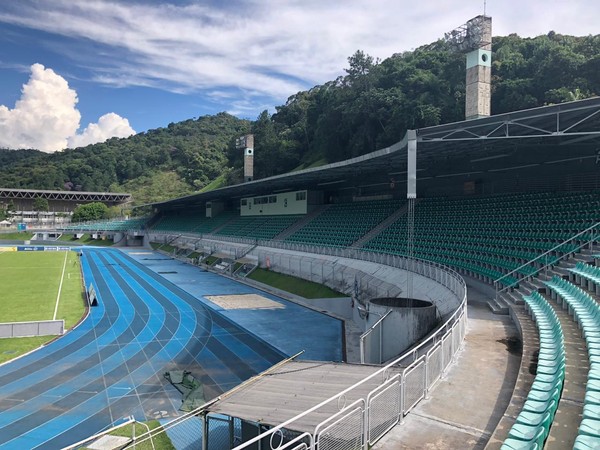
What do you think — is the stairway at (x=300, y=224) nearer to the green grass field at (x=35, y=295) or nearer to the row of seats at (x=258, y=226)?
the row of seats at (x=258, y=226)

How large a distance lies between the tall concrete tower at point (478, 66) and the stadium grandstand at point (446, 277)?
1.65 metres

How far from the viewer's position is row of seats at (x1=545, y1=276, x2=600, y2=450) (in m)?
4.29

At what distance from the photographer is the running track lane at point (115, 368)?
11.4 meters

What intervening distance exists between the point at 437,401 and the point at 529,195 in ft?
61.9

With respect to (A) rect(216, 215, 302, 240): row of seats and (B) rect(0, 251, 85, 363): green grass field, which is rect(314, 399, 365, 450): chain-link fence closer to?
(B) rect(0, 251, 85, 363): green grass field

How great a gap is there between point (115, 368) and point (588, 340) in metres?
13.5

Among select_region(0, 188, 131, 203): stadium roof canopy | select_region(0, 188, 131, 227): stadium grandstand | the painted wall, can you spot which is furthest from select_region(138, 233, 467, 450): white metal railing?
select_region(0, 188, 131, 203): stadium roof canopy

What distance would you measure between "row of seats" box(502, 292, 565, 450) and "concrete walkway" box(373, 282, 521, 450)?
0.66 m

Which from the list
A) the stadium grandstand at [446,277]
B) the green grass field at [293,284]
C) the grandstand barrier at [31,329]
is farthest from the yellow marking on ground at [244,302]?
the grandstand barrier at [31,329]

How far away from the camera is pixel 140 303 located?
84.6 ft

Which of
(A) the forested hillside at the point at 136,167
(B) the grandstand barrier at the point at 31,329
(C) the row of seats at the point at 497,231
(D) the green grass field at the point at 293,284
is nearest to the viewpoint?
(C) the row of seats at the point at 497,231

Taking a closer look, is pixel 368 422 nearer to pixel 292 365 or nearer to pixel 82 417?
pixel 292 365

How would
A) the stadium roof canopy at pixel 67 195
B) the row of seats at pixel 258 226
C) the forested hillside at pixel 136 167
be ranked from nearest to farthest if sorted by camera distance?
1. the row of seats at pixel 258 226
2. the stadium roof canopy at pixel 67 195
3. the forested hillside at pixel 136 167

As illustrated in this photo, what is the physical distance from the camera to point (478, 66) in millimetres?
21344
